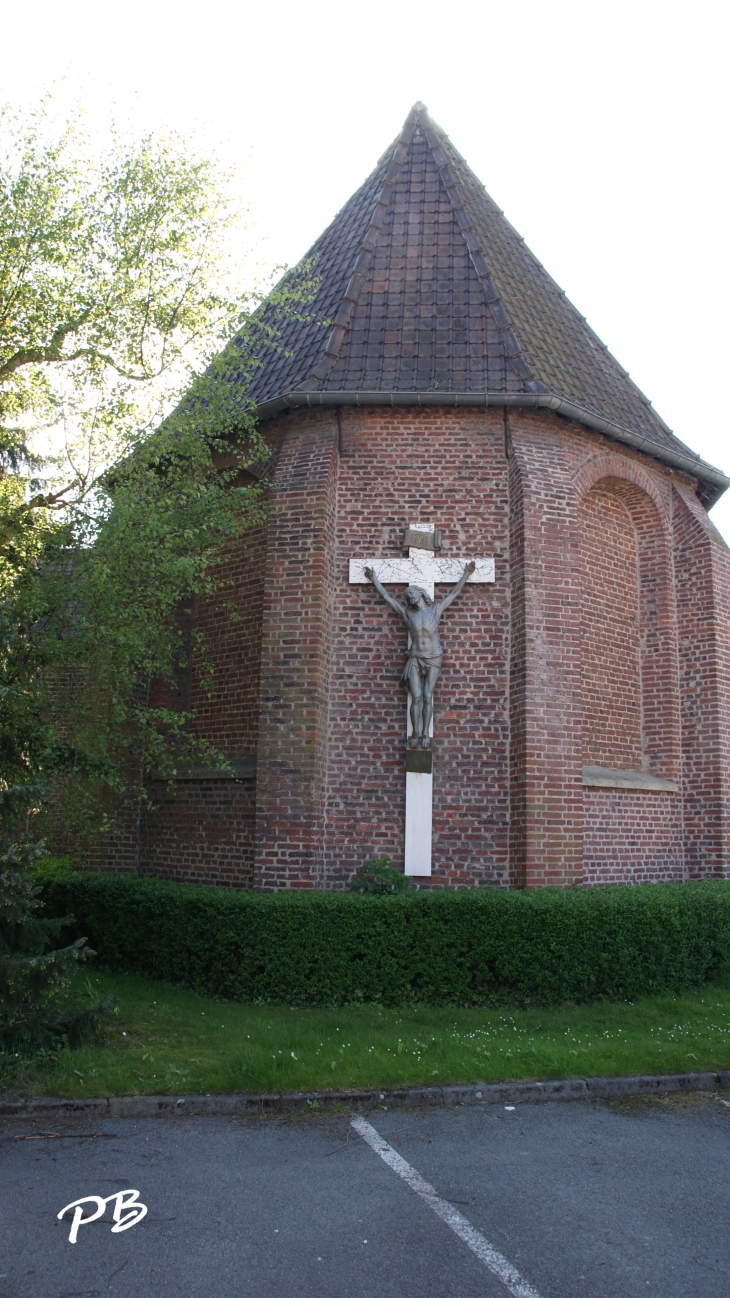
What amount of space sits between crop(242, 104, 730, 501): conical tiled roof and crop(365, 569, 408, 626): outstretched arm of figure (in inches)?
77.2

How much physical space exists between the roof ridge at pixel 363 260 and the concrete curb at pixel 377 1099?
287 inches

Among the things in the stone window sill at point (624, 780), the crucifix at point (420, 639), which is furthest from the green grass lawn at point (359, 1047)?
the stone window sill at point (624, 780)

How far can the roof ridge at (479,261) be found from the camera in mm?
10555

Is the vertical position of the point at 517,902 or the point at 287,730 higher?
the point at 287,730

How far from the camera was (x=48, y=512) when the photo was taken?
9.29 m

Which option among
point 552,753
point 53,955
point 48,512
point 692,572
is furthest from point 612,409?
point 53,955

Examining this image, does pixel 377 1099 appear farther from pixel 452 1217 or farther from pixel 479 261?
pixel 479 261

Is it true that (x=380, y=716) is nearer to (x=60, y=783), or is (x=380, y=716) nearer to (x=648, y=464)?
(x=60, y=783)

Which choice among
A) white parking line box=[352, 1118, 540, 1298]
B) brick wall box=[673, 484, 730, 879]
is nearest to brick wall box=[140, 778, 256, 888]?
white parking line box=[352, 1118, 540, 1298]

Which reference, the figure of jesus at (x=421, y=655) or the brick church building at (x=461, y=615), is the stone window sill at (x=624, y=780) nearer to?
the brick church building at (x=461, y=615)

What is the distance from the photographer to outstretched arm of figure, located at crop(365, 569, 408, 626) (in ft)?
32.7

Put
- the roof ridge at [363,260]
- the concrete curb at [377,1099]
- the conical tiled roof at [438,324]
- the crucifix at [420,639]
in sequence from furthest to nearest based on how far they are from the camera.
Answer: the roof ridge at [363,260]
the conical tiled roof at [438,324]
the crucifix at [420,639]
the concrete curb at [377,1099]

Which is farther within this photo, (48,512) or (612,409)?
(612,409)

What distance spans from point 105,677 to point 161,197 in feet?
16.0
